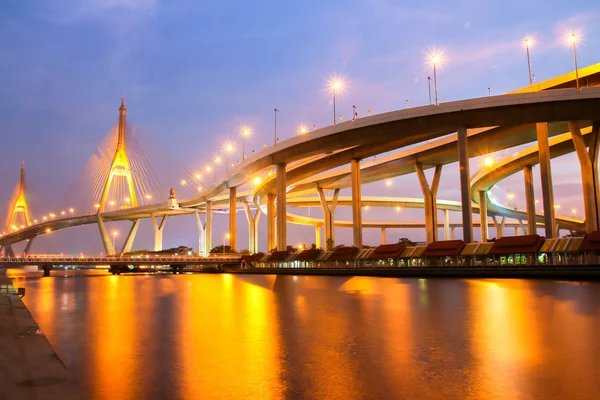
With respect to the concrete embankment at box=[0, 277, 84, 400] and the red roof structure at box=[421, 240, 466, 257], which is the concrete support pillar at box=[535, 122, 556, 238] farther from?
the concrete embankment at box=[0, 277, 84, 400]

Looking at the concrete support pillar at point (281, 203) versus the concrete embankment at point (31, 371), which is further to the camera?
the concrete support pillar at point (281, 203)

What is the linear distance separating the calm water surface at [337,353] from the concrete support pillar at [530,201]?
44098mm

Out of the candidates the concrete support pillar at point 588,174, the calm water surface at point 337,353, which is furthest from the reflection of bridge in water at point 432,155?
the calm water surface at point 337,353

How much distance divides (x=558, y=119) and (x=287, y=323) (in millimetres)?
34725

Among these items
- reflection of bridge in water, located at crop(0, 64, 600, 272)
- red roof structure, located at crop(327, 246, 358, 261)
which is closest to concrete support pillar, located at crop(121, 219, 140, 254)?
reflection of bridge in water, located at crop(0, 64, 600, 272)

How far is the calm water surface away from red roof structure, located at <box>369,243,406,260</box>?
98.9ft

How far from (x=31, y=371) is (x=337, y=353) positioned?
385 centimetres

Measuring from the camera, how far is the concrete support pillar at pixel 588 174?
41875 millimetres

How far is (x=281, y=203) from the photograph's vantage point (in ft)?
194

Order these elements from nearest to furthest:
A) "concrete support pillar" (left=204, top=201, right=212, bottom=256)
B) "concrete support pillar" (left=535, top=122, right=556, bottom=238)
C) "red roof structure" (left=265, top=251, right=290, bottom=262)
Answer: "concrete support pillar" (left=535, top=122, right=556, bottom=238) < "red roof structure" (left=265, top=251, right=290, bottom=262) < "concrete support pillar" (left=204, top=201, right=212, bottom=256)

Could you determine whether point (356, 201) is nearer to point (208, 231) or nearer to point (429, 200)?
point (429, 200)

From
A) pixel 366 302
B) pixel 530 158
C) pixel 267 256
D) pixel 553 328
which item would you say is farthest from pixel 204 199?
pixel 553 328

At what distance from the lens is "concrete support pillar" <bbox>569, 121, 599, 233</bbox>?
137ft

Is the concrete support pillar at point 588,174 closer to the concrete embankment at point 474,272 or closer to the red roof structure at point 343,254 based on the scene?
the concrete embankment at point 474,272
